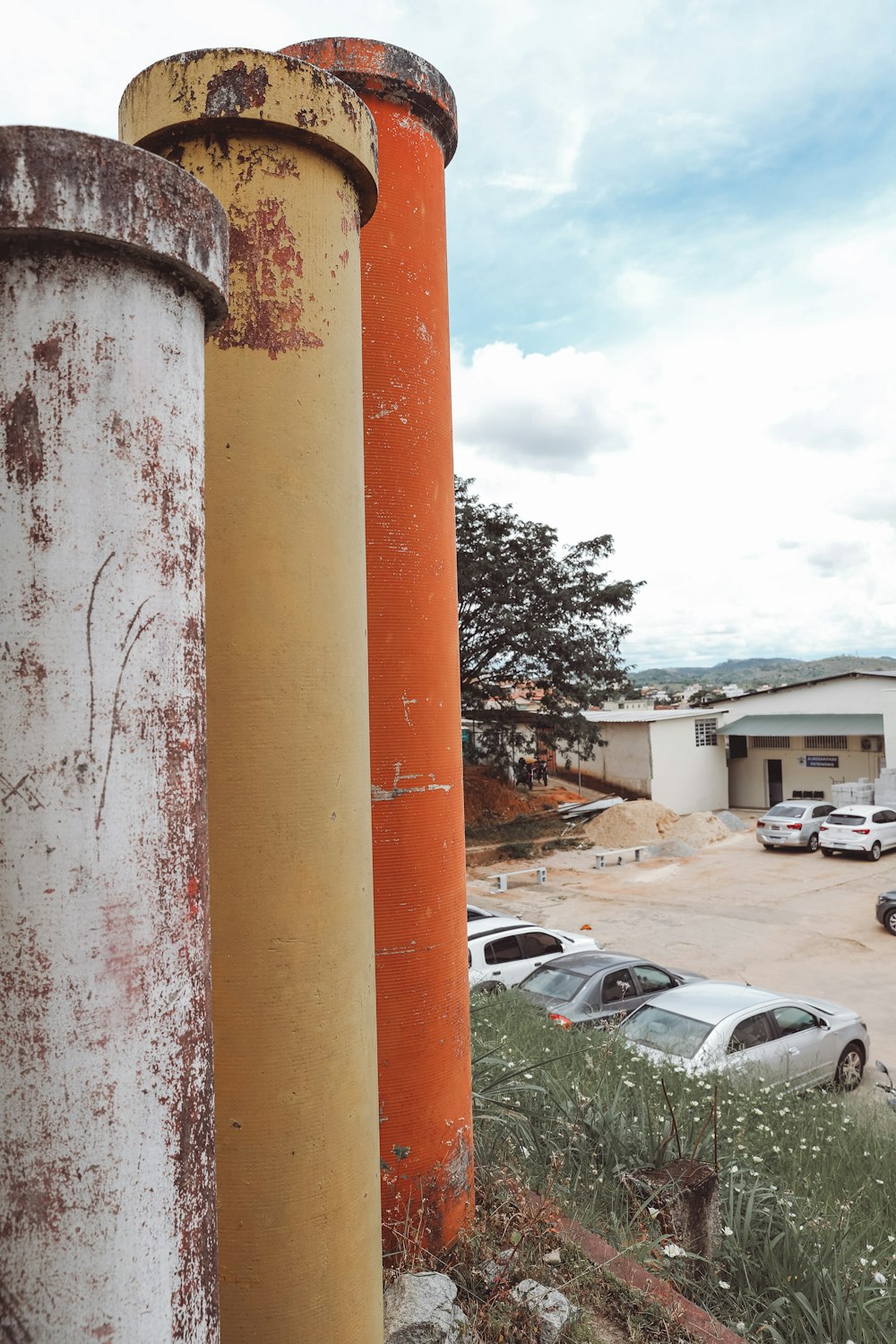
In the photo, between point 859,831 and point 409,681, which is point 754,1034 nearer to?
point 409,681

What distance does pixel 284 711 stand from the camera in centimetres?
240

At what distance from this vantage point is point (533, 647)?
92.7 ft

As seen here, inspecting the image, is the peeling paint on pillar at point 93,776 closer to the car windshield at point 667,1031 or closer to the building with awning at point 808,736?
the car windshield at point 667,1031

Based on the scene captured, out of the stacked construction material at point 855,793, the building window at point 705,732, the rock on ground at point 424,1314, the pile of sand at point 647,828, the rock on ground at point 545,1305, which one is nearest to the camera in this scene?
the rock on ground at point 424,1314

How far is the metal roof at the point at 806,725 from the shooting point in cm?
3154

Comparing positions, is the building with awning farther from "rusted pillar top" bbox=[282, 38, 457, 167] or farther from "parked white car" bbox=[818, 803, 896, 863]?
"rusted pillar top" bbox=[282, 38, 457, 167]

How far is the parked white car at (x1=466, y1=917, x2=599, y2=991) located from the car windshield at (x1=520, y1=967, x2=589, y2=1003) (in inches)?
33.0

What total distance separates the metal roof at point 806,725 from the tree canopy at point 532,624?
294 inches

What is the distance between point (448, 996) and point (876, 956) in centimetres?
1471

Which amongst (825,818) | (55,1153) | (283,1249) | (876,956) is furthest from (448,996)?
(825,818)

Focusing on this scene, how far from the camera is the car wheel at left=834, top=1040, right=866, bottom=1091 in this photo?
9.97 meters

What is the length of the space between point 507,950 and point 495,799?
19.1 m

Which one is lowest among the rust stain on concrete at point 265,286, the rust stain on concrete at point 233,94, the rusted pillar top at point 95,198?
the rusted pillar top at point 95,198

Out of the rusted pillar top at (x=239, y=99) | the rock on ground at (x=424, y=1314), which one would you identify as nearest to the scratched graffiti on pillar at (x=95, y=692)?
the rusted pillar top at (x=239, y=99)
